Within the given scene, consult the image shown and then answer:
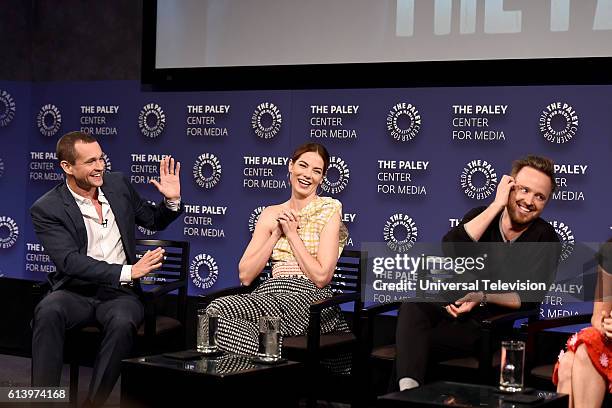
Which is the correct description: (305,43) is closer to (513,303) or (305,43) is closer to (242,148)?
(242,148)

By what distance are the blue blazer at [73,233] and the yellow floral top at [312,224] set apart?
0.81 meters

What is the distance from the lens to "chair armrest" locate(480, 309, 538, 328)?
14.5ft

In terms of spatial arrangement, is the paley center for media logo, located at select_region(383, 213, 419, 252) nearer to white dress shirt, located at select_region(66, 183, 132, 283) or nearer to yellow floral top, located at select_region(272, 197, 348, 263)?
yellow floral top, located at select_region(272, 197, 348, 263)

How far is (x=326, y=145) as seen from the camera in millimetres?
6168

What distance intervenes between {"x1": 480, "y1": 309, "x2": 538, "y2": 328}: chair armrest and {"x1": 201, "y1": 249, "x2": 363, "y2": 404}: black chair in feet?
2.48

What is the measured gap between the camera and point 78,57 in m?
7.02

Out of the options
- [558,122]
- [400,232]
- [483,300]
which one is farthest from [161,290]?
[558,122]

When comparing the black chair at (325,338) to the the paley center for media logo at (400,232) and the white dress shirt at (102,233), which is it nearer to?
the the paley center for media logo at (400,232)

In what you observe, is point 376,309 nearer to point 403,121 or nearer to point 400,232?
point 400,232

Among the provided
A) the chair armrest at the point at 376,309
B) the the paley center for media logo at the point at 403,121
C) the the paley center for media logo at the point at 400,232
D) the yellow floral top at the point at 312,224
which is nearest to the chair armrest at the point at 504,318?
the chair armrest at the point at 376,309

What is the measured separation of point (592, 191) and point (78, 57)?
3593 millimetres

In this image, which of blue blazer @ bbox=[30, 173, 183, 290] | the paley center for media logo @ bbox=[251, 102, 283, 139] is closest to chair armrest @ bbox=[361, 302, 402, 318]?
blue blazer @ bbox=[30, 173, 183, 290]

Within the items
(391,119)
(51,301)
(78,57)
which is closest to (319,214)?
(391,119)

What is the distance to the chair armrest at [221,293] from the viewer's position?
508 cm
